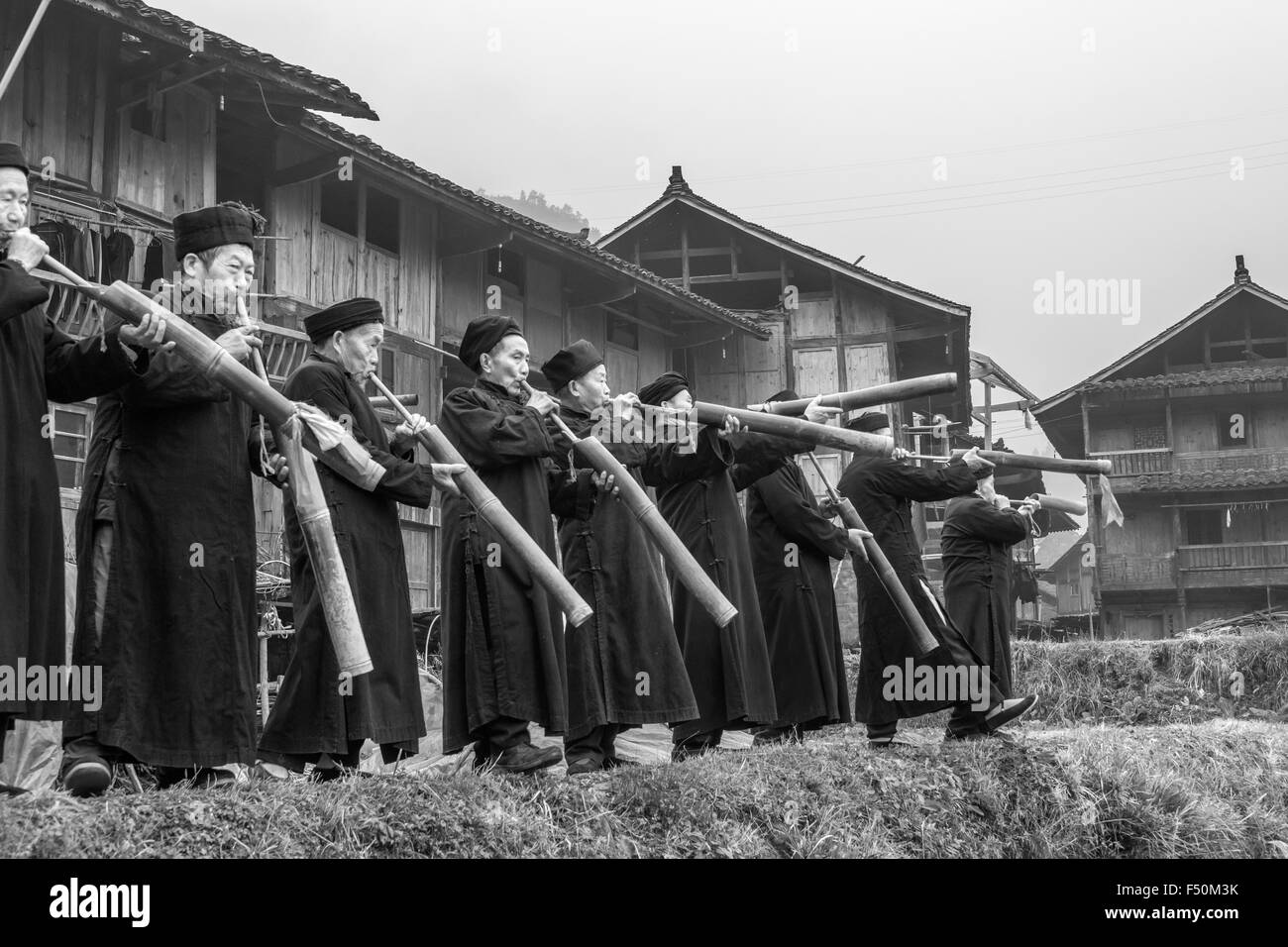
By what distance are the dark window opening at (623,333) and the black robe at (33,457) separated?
60.1ft

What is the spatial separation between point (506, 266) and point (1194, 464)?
861 inches

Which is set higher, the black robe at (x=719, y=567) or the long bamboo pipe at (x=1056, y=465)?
the long bamboo pipe at (x=1056, y=465)

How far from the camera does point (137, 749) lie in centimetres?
461

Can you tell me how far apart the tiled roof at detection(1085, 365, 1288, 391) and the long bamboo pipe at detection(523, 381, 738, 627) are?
29.7 meters

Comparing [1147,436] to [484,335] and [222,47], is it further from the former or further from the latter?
[484,335]

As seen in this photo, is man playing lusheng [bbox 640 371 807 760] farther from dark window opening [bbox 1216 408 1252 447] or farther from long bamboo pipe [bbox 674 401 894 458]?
dark window opening [bbox 1216 408 1252 447]

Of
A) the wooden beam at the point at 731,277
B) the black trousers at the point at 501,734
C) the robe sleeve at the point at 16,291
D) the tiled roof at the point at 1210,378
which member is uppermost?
the wooden beam at the point at 731,277

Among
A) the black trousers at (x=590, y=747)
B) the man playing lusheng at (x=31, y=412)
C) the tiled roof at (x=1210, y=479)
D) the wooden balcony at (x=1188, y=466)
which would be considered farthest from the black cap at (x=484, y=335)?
the tiled roof at (x=1210, y=479)

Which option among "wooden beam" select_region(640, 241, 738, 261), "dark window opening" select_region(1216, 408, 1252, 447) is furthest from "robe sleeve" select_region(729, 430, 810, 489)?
"dark window opening" select_region(1216, 408, 1252, 447)

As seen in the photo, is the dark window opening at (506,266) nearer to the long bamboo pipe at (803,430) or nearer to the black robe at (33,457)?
the long bamboo pipe at (803,430)

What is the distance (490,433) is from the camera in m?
6.03

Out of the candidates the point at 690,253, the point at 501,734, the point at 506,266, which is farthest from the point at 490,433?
the point at 690,253

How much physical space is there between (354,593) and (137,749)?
113cm

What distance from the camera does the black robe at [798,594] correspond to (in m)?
8.20
